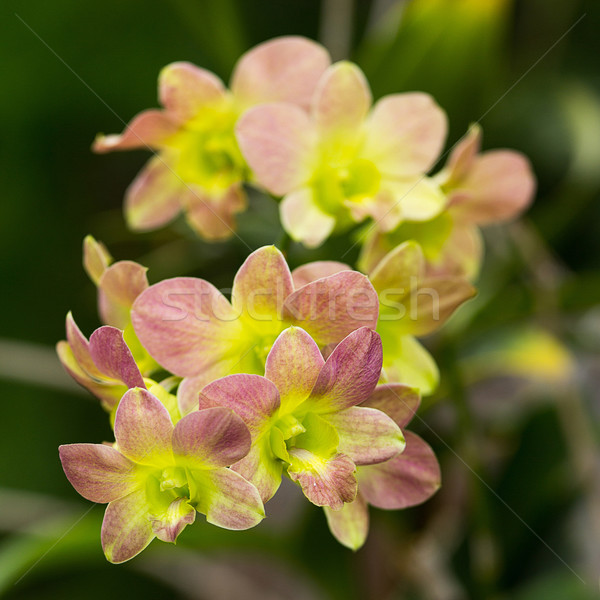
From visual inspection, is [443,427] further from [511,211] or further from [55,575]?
[55,575]

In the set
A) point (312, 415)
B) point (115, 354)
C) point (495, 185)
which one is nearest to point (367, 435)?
point (312, 415)

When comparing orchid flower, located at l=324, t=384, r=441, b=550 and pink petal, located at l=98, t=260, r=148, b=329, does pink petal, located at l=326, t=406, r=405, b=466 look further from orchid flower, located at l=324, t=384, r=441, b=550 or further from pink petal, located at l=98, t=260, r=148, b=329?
pink petal, located at l=98, t=260, r=148, b=329

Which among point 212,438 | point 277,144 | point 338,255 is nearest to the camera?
point 212,438

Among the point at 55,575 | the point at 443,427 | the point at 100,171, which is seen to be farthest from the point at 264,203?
the point at 55,575

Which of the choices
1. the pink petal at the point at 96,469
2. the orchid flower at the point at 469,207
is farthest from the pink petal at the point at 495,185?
the pink petal at the point at 96,469

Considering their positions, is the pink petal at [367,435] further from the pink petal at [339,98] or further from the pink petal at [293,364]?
the pink petal at [339,98]

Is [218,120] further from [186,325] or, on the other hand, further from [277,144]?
[186,325]

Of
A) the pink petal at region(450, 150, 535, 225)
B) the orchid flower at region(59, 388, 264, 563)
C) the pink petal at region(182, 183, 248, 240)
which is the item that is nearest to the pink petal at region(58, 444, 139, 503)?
the orchid flower at region(59, 388, 264, 563)
